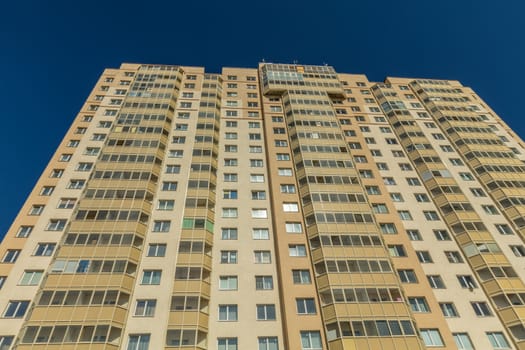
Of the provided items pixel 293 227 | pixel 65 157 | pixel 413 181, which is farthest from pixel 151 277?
pixel 413 181

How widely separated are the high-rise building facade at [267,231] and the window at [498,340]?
0.31 feet

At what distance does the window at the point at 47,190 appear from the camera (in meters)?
38.2

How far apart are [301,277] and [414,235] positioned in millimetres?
14988

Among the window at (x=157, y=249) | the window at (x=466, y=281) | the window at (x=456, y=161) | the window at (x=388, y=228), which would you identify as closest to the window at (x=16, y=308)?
the window at (x=157, y=249)

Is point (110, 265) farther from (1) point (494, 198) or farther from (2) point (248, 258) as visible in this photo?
(1) point (494, 198)

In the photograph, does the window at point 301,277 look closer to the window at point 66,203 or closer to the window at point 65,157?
the window at point 66,203

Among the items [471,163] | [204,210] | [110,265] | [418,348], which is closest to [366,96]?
[471,163]

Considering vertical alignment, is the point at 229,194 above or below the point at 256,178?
below

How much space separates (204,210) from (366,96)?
40614 mm

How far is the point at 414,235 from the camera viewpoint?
37.3 metres

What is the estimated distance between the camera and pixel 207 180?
41.1 meters

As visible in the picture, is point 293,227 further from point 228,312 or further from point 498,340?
point 498,340

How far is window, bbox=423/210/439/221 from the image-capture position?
39.4 meters

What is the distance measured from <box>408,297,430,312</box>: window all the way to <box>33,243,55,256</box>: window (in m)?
35.7
